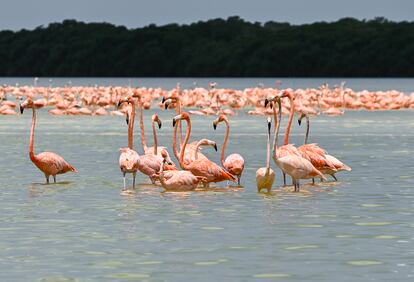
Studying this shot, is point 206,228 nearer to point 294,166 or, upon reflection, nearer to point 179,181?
point 179,181

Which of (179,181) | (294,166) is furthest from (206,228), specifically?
(294,166)

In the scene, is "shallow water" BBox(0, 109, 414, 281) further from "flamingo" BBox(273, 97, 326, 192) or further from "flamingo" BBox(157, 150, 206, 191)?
"flamingo" BBox(273, 97, 326, 192)

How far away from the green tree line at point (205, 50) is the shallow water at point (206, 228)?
12263cm

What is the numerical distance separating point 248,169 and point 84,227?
8151mm

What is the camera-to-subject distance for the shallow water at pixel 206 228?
11.1m

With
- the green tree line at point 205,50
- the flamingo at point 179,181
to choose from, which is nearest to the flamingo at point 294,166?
the flamingo at point 179,181

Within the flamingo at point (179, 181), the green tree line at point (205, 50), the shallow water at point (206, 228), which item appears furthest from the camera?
the green tree line at point (205, 50)

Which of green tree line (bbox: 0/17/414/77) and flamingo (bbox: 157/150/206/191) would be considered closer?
flamingo (bbox: 157/150/206/191)

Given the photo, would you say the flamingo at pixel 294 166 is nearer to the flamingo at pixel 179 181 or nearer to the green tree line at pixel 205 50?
the flamingo at pixel 179 181

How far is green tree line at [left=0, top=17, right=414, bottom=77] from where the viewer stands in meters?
145

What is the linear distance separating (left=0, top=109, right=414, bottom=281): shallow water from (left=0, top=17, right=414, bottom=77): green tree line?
123 m

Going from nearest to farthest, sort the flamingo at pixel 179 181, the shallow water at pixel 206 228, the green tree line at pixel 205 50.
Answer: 1. the shallow water at pixel 206 228
2. the flamingo at pixel 179 181
3. the green tree line at pixel 205 50

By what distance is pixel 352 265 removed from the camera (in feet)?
37.1

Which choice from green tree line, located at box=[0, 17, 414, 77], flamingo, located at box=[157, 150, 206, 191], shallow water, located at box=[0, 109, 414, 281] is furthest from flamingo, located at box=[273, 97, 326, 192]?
green tree line, located at box=[0, 17, 414, 77]
